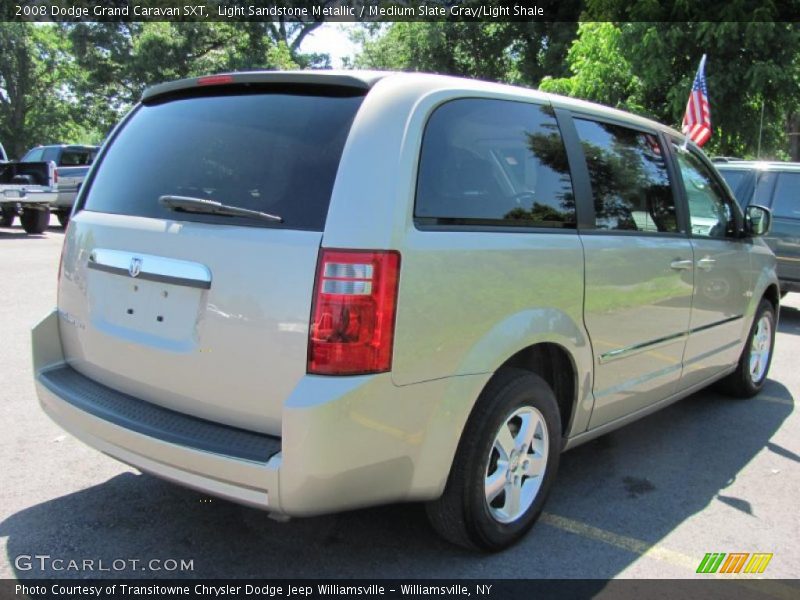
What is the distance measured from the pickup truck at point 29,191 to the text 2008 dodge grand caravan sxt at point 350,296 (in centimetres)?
1436

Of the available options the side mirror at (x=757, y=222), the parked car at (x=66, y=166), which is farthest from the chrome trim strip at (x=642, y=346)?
the parked car at (x=66, y=166)

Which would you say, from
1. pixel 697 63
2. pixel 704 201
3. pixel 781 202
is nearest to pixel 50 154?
pixel 697 63

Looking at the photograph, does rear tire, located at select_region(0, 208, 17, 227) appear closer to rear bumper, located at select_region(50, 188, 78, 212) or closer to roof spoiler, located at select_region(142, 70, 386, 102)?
rear bumper, located at select_region(50, 188, 78, 212)

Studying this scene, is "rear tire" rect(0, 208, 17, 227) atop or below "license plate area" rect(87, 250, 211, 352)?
below

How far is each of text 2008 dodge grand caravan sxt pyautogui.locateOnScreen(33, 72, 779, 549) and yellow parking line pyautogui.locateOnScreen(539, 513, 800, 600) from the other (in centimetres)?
27

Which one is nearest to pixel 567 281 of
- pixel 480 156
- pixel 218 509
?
pixel 480 156

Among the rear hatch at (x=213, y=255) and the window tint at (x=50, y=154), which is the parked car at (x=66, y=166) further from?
the rear hatch at (x=213, y=255)

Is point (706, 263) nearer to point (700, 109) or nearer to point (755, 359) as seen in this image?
point (755, 359)

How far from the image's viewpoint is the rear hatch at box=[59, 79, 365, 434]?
2.35 meters

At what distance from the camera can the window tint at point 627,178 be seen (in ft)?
11.1

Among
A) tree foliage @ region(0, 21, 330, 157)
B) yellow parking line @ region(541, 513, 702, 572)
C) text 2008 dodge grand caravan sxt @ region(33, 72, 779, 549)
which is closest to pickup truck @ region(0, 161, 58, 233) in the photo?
tree foliage @ region(0, 21, 330, 157)

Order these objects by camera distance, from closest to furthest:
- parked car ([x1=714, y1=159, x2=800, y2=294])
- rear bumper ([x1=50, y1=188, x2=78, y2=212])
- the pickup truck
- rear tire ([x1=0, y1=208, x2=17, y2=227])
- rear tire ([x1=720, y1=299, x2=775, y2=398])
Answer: rear tire ([x1=720, y1=299, x2=775, y2=398]) → parked car ([x1=714, y1=159, x2=800, y2=294]) → the pickup truck → rear tire ([x1=0, y1=208, x2=17, y2=227]) → rear bumper ([x1=50, y1=188, x2=78, y2=212])

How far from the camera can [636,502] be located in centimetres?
349

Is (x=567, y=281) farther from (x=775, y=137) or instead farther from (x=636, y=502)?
(x=775, y=137)
